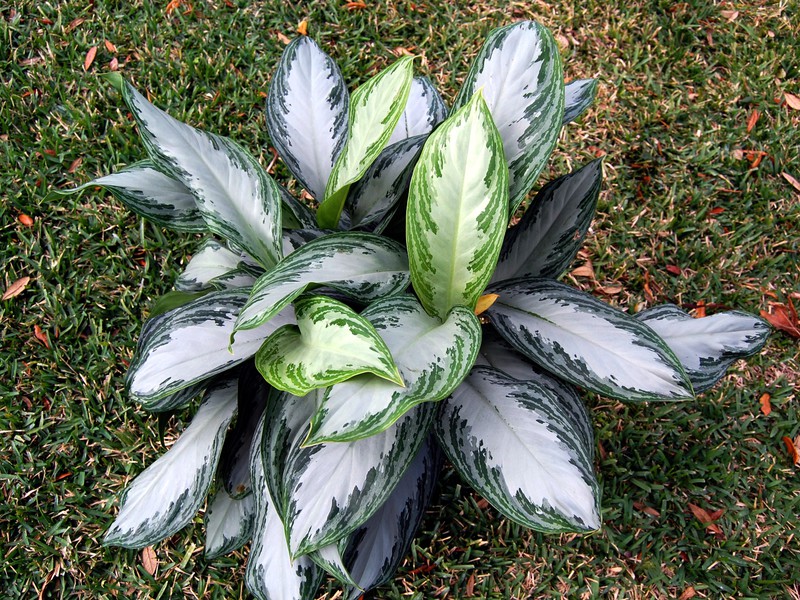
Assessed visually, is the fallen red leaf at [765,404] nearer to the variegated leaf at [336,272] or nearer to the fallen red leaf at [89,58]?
the variegated leaf at [336,272]

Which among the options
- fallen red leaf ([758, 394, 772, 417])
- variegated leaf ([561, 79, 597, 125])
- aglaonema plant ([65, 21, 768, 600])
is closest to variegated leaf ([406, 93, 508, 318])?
aglaonema plant ([65, 21, 768, 600])

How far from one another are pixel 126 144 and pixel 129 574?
1.19 metres

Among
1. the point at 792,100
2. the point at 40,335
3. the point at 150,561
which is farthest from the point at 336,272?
the point at 792,100

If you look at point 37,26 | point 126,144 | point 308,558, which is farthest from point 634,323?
point 37,26

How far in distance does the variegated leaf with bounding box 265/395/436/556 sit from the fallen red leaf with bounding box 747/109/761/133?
1.63 meters

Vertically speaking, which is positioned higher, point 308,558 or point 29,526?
point 308,558

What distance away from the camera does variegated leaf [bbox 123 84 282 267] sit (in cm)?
103

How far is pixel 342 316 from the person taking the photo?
856 mm

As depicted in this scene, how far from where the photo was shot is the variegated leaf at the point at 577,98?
3.69 feet

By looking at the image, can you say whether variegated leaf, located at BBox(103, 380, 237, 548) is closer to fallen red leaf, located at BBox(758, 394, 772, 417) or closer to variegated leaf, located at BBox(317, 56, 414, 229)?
variegated leaf, located at BBox(317, 56, 414, 229)

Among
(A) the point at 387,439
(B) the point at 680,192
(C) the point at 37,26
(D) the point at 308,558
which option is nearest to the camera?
(A) the point at 387,439

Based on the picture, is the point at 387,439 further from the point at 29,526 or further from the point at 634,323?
the point at 29,526

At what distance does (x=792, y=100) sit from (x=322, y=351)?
196cm

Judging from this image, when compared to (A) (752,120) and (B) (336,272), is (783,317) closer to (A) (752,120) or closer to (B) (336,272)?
(A) (752,120)
